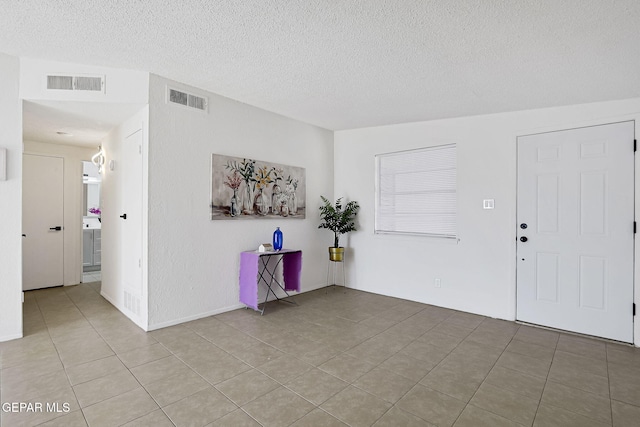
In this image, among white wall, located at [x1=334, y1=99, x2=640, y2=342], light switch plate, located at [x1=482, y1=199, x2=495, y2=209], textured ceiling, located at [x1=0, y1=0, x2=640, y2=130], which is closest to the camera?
textured ceiling, located at [x1=0, y1=0, x2=640, y2=130]

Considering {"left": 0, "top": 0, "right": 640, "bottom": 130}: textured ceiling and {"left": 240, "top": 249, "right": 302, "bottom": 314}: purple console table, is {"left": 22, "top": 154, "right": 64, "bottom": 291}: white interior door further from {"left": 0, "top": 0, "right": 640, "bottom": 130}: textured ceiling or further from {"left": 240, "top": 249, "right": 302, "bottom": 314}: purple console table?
{"left": 240, "top": 249, "right": 302, "bottom": 314}: purple console table

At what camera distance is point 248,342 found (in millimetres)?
3084

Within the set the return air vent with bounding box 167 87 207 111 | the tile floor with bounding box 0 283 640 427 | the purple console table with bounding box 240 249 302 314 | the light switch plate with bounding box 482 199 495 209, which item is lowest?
the tile floor with bounding box 0 283 640 427

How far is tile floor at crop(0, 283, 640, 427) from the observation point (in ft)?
6.56

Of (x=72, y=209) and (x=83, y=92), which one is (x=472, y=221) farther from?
(x=72, y=209)

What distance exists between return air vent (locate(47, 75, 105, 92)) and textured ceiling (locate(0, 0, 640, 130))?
0.61 feet

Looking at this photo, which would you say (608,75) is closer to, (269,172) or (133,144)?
(269,172)

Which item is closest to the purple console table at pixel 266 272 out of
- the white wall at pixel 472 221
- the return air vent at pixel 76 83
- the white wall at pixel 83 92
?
the white wall at pixel 472 221

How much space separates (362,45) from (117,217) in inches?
145

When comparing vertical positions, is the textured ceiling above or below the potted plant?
above

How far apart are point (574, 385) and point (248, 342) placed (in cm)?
267

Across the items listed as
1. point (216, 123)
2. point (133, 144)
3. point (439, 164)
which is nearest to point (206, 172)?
point (216, 123)

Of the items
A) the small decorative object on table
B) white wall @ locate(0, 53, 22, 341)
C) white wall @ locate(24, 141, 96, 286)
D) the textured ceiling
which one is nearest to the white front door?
the textured ceiling

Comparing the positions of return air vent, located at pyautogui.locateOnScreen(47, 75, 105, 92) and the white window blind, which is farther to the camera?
the white window blind
